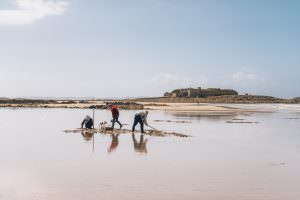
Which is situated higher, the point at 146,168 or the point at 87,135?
the point at 87,135

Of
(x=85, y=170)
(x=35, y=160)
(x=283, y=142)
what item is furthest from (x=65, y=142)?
(x=283, y=142)

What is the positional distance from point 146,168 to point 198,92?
108869 mm

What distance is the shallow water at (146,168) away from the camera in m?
10.4

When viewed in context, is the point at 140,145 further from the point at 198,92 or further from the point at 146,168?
the point at 198,92

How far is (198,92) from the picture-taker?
121375 millimetres

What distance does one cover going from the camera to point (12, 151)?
53.2 ft

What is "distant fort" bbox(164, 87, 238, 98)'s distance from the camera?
396 feet

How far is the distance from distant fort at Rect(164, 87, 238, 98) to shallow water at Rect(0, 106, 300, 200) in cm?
9957

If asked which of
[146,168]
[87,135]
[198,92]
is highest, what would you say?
[198,92]

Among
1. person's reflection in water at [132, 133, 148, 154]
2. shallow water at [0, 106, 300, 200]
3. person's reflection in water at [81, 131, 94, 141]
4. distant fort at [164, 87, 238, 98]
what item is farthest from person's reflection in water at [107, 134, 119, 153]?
distant fort at [164, 87, 238, 98]

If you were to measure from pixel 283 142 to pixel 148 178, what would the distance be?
11.2 m

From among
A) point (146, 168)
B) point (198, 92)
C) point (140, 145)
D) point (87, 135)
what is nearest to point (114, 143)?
point (140, 145)

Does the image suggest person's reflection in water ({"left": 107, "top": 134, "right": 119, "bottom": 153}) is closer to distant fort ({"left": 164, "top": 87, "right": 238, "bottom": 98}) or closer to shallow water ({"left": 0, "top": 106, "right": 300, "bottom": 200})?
shallow water ({"left": 0, "top": 106, "right": 300, "bottom": 200})

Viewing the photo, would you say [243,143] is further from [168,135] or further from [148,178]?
[148,178]
